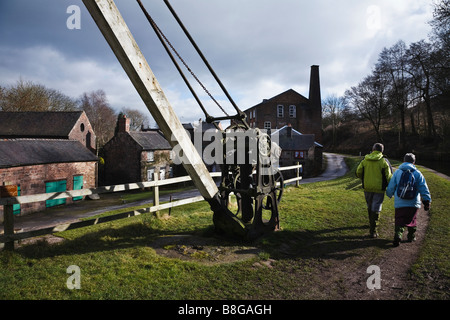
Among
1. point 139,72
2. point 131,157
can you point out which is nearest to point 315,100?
point 131,157

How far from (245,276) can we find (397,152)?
137 feet

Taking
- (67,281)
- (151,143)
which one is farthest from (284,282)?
(151,143)

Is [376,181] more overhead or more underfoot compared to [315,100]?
more underfoot

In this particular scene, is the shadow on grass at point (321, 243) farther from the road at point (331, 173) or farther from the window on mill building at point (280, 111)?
the window on mill building at point (280, 111)

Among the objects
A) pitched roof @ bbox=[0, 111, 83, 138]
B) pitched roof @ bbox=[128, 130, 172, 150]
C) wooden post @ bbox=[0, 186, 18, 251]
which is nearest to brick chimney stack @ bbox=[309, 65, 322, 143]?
pitched roof @ bbox=[128, 130, 172, 150]

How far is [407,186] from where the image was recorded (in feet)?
16.7

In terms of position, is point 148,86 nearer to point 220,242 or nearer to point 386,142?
point 220,242

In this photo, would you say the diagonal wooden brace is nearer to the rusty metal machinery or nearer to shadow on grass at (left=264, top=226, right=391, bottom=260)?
the rusty metal machinery

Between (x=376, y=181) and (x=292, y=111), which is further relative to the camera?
(x=292, y=111)

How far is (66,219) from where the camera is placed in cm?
1775

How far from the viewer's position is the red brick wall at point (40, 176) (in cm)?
1802

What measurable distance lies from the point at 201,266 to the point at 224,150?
91.2 inches

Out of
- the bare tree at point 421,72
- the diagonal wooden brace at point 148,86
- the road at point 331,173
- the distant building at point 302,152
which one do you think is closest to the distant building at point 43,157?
the diagonal wooden brace at point 148,86

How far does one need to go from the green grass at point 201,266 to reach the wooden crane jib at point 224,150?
457mm
